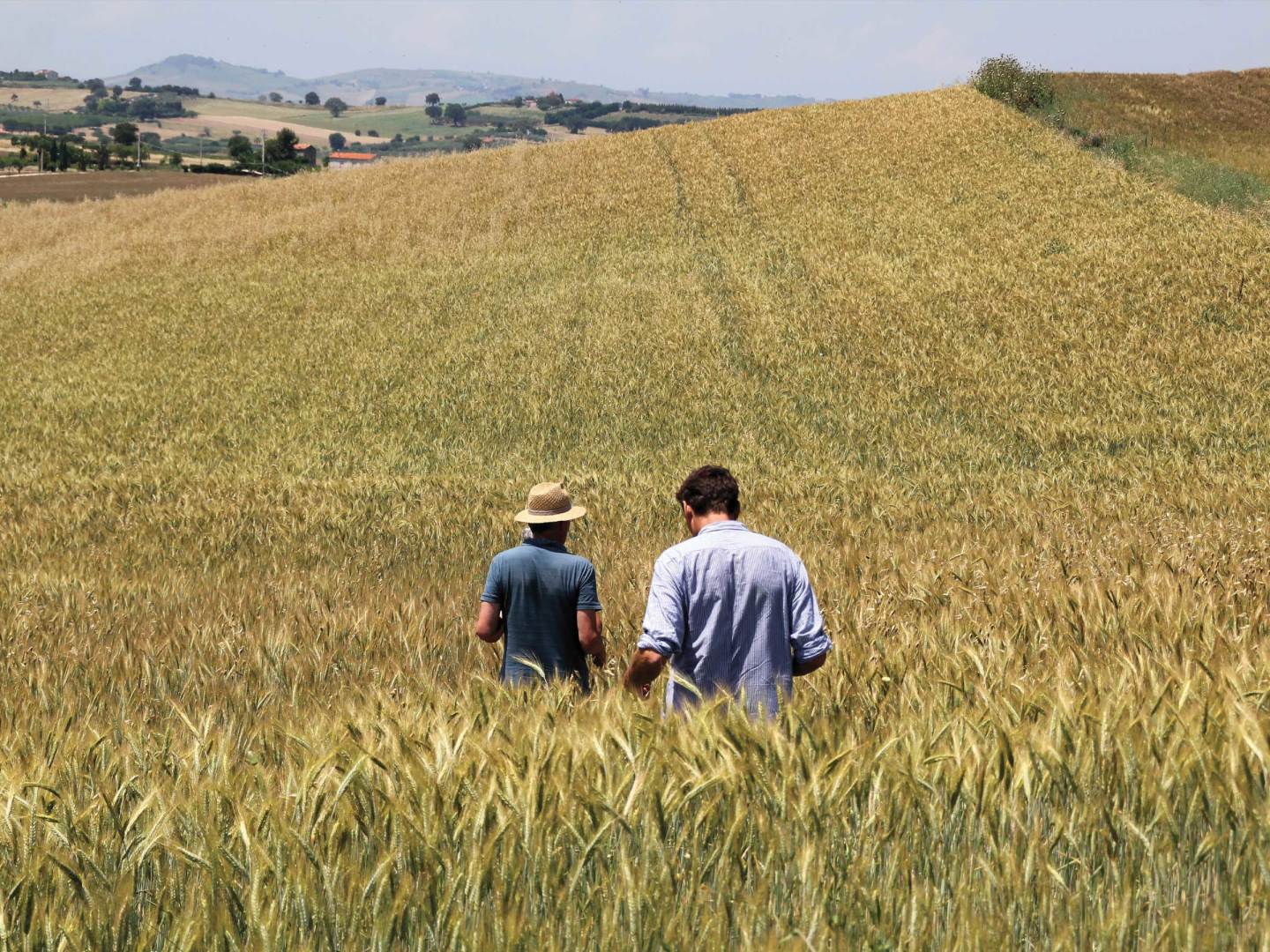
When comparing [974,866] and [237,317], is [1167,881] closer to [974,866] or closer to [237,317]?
[974,866]

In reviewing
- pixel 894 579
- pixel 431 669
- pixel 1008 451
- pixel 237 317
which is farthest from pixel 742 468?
pixel 237 317

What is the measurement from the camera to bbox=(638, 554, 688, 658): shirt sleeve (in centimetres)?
436

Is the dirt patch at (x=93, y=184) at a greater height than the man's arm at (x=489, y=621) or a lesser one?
greater

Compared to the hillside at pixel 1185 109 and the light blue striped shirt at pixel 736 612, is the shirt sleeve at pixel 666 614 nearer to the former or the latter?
the light blue striped shirt at pixel 736 612

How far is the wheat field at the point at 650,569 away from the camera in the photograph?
8.95 ft

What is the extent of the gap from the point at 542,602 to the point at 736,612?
48.8 inches

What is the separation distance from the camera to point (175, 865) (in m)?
2.87

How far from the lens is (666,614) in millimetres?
4383

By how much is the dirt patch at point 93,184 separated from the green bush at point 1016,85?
42732 mm

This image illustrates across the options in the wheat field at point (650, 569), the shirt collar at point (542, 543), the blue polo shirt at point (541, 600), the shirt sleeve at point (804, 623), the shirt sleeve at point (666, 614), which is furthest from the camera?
the shirt collar at point (542, 543)

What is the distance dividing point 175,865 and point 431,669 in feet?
12.4

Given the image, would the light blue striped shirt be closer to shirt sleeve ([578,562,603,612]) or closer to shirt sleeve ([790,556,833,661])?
shirt sleeve ([790,556,833,661])

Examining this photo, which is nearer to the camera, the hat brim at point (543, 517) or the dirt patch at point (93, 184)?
the hat brim at point (543, 517)

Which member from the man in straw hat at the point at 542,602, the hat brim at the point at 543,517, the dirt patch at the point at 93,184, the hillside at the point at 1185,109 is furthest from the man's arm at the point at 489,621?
the dirt patch at the point at 93,184
